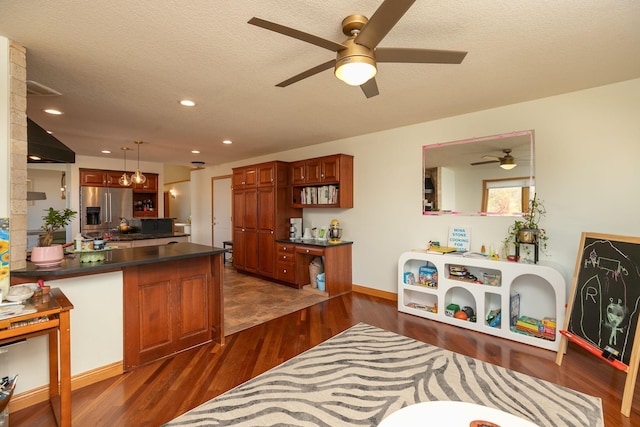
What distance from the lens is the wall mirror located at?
3.19 m

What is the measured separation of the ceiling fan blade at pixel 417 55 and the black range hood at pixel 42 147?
2649 millimetres

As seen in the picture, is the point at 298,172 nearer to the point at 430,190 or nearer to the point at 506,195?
the point at 430,190

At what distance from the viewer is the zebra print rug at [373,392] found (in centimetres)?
185

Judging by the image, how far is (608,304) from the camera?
7.50ft

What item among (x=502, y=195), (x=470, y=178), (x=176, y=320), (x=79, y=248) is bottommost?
(x=176, y=320)

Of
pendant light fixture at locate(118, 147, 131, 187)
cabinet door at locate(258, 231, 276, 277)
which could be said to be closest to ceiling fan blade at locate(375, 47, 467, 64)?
cabinet door at locate(258, 231, 276, 277)

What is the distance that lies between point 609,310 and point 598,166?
1.37 m

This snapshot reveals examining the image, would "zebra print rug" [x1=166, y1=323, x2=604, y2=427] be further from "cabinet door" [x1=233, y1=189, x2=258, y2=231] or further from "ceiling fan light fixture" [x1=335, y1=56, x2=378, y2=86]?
"cabinet door" [x1=233, y1=189, x2=258, y2=231]

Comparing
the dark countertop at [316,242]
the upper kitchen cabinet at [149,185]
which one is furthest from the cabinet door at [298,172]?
the upper kitchen cabinet at [149,185]

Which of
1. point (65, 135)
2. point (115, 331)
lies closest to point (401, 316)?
point (115, 331)

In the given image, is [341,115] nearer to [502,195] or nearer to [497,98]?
[497,98]

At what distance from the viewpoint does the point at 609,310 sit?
2266 mm

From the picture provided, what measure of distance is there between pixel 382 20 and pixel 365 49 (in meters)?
0.24

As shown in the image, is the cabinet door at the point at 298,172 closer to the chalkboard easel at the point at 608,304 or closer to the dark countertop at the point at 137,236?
the dark countertop at the point at 137,236
